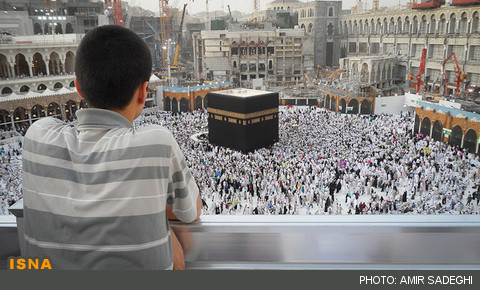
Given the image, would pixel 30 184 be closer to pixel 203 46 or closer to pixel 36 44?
pixel 36 44

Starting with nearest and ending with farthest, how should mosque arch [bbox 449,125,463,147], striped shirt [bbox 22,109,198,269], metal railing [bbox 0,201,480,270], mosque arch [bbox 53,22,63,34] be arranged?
striped shirt [bbox 22,109,198,269] < metal railing [bbox 0,201,480,270] < mosque arch [bbox 449,125,463,147] < mosque arch [bbox 53,22,63,34]

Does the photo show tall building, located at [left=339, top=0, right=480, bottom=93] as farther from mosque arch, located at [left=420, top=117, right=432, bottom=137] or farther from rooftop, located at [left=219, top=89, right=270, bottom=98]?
rooftop, located at [left=219, top=89, right=270, bottom=98]

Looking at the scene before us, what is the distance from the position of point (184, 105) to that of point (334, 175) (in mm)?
12351

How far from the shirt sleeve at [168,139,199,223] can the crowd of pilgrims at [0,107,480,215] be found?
5830mm

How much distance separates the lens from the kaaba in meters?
12.9

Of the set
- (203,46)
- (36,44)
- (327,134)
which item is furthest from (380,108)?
(36,44)

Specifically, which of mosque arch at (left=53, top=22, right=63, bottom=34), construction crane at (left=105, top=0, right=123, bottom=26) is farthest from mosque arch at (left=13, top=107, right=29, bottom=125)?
construction crane at (left=105, top=0, right=123, bottom=26)

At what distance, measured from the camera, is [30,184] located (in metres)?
0.94

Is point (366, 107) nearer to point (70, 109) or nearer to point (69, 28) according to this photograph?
point (70, 109)

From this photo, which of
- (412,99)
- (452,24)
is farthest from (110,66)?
(452,24)

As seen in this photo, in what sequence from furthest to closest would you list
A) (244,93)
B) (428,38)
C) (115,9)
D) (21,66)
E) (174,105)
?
(115,9) < (428,38) < (174,105) < (21,66) < (244,93)

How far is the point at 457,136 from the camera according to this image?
39.9 ft

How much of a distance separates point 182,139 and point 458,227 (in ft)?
42.4

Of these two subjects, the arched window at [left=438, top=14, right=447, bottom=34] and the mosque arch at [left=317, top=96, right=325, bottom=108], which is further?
the arched window at [left=438, top=14, right=447, bottom=34]
